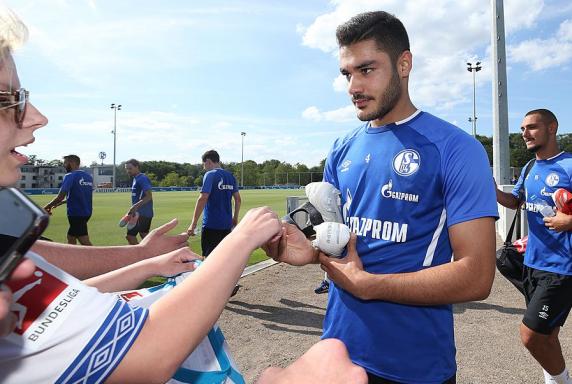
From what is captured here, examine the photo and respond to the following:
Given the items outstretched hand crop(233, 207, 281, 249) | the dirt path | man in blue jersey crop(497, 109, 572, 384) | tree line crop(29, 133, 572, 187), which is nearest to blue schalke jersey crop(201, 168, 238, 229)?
the dirt path

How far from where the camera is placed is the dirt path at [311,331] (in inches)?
182

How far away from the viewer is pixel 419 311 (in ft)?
7.13

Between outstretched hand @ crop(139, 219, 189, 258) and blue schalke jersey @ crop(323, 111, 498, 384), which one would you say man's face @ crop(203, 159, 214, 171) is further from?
blue schalke jersey @ crop(323, 111, 498, 384)

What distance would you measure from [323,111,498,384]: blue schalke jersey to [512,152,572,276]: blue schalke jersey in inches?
118

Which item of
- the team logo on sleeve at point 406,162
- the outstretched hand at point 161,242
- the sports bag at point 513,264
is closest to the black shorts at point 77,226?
the sports bag at point 513,264

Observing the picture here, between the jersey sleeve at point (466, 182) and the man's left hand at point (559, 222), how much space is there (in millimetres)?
2964

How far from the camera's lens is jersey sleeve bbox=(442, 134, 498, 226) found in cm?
196

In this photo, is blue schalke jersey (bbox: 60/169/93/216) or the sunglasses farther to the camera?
blue schalke jersey (bbox: 60/169/93/216)

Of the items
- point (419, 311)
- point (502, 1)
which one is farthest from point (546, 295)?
point (502, 1)

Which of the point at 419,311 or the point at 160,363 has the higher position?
the point at 160,363

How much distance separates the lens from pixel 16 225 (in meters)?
0.85

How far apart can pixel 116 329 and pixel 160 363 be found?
14 cm

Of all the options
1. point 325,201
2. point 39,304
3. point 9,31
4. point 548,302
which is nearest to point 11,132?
point 9,31

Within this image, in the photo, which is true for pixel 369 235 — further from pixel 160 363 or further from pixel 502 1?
pixel 502 1
